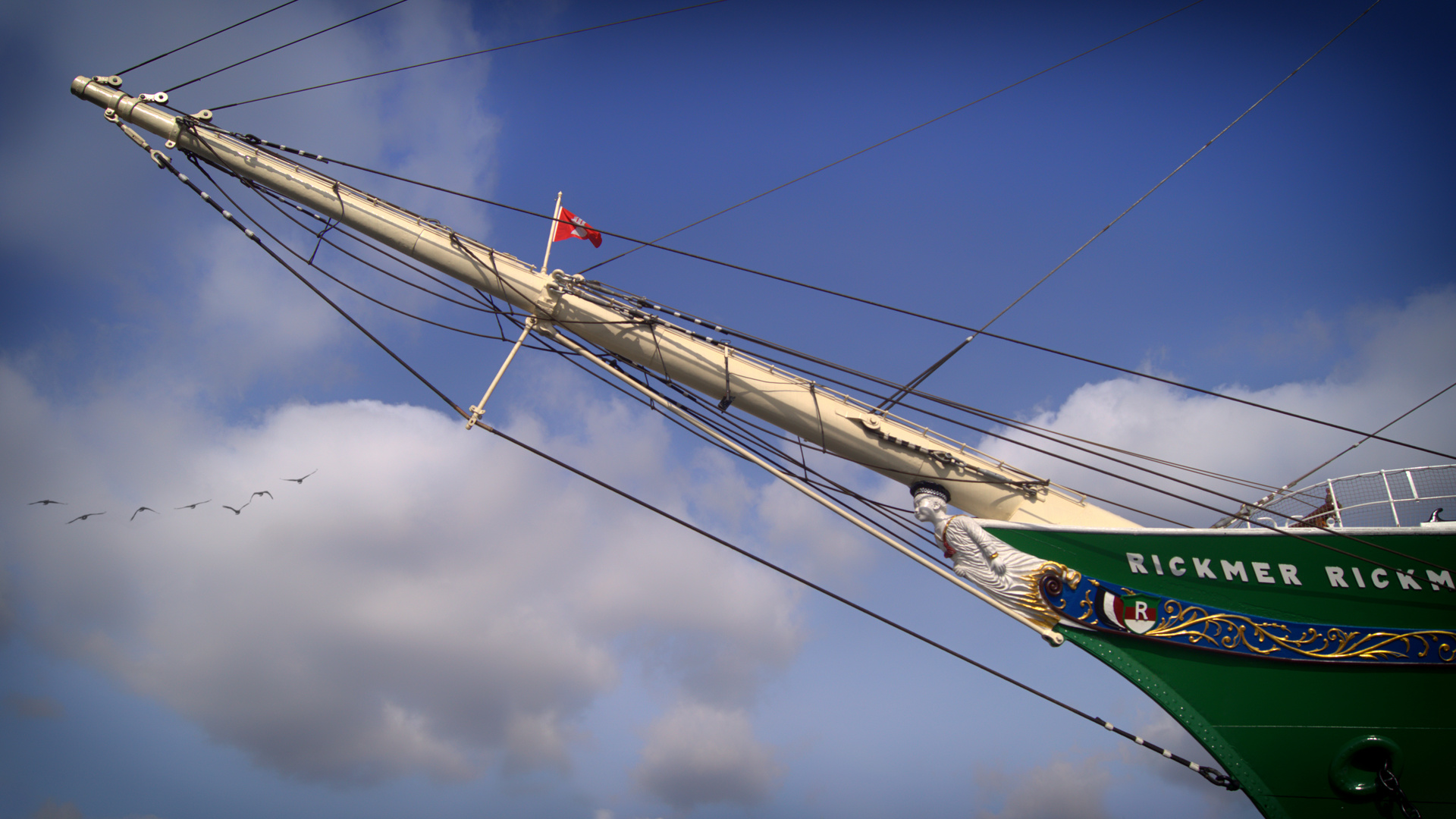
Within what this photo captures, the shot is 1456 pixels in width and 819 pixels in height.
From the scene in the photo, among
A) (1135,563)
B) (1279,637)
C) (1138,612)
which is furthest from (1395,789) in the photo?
(1135,563)

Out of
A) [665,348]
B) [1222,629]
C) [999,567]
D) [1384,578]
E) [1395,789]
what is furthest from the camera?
[665,348]

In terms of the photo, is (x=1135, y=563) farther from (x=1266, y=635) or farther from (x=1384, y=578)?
(x=1384, y=578)

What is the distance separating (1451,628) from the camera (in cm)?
922

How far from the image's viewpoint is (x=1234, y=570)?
30.2ft

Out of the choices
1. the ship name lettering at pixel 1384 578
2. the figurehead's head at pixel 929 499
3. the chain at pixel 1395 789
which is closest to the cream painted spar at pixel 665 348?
the figurehead's head at pixel 929 499

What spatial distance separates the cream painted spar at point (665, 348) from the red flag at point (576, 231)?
0.83 m

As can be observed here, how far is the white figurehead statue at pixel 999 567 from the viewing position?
9039 millimetres


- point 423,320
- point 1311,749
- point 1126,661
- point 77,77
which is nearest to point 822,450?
point 1126,661

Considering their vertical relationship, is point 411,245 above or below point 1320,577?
above

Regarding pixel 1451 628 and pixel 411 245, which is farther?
pixel 411 245

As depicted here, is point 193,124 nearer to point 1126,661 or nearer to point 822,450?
point 822,450

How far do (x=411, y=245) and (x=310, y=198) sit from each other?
4.64ft

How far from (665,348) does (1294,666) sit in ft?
26.6

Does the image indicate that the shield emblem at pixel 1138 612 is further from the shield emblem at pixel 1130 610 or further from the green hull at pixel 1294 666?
the green hull at pixel 1294 666
